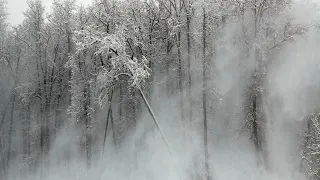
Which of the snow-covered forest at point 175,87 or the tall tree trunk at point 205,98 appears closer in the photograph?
the tall tree trunk at point 205,98

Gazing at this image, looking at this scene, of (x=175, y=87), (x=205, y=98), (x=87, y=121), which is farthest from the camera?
(x=175, y=87)

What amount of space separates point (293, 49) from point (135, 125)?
12333 millimetres

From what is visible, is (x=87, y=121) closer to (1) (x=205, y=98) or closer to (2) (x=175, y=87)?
(2) (x=175, y=87)

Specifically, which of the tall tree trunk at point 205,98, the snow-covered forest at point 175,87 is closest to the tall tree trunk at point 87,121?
the snow-covered forest at point 175,87

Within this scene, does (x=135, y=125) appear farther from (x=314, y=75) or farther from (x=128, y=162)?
(x=314, y=75)

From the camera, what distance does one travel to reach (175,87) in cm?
2627

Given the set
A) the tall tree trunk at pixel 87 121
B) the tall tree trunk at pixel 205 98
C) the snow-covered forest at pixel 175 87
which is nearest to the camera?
the tall tree trunk at pixel 205 98

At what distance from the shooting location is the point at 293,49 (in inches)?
990

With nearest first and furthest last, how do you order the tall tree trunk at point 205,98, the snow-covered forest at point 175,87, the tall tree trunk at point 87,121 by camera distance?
the tall tree trunk at point 205,98, the snow-covered forest at point 175,87, the tall tree trunk at point 87,121

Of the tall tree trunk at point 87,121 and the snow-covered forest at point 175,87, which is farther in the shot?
the tall tree trunk at point 87,121

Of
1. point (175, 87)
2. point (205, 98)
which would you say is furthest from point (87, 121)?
point (205, 98)

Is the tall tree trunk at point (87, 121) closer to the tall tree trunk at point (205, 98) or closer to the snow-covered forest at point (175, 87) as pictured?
the snow-covered forest at point (175, 87)

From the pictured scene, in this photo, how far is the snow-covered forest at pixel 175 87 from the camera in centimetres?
2206

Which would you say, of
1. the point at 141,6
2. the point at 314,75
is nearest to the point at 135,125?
the point at 141,6
